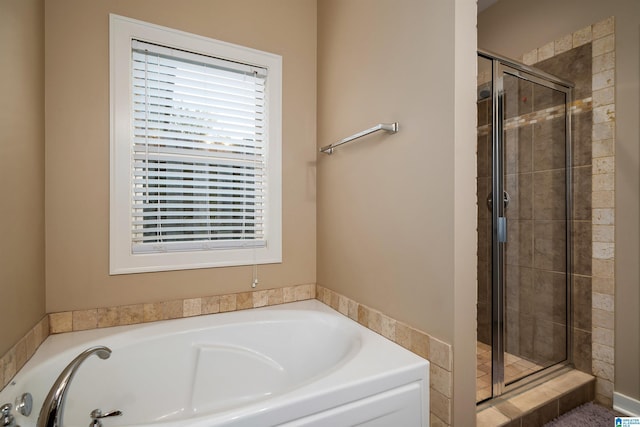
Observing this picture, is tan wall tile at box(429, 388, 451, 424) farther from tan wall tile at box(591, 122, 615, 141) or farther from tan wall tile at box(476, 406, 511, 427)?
tan wall tile at box(591, 122, 615, 141)

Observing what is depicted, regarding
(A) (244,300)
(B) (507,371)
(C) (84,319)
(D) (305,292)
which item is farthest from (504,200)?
(C) (84,319)

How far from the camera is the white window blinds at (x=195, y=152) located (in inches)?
64.7

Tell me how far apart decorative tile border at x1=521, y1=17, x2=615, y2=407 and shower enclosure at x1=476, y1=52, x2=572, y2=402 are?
0.44ft

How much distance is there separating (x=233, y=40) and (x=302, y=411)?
6.25 feet

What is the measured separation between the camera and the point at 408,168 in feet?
4.27

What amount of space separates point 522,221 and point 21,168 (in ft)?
8.20

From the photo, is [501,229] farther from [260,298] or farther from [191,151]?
[191,151]

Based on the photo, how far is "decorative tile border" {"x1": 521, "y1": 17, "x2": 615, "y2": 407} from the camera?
5.78 ft

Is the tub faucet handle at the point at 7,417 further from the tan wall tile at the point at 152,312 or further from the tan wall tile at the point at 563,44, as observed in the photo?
the tan wall tile at the point at 563,44

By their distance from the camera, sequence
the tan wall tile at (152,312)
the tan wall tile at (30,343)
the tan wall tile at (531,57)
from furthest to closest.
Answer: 1. the tan wall tile at (531,57)
2. the tan wall tile at (152,312)
3. the tan wall tile at (30,343)

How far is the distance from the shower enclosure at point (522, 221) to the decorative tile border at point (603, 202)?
5.3 inches

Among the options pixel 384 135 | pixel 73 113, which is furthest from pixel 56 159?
pixel 384 135

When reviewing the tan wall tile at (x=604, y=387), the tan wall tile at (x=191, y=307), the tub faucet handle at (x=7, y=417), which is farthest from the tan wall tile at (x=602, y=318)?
the tub faucet handle at (x=7, y=417)

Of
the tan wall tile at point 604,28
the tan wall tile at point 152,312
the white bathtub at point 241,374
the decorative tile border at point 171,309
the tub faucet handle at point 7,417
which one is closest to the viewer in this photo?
the tub faucet handle at point 7,417
